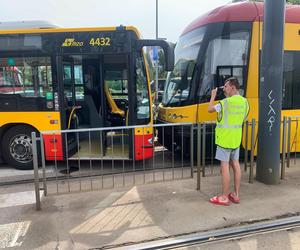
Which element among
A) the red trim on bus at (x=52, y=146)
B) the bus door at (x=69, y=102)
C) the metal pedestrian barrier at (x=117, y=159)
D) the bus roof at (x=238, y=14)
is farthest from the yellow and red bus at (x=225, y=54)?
the red trim on bus at (x=52, y=146)

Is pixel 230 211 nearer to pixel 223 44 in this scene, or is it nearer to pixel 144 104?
pixel 144 104

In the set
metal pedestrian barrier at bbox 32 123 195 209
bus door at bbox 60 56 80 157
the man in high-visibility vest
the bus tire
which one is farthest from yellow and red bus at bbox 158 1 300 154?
the bus tire

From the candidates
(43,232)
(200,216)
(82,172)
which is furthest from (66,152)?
(200,216)

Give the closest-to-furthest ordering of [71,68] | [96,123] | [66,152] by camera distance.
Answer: [66,152], [71,68], [96,123]

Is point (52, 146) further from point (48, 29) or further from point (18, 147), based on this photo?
point (48, 29)

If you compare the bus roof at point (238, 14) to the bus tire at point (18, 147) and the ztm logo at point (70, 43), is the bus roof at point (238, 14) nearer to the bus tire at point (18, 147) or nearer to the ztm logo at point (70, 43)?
the ztm logo at point (70, 43)

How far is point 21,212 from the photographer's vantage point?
15.4 feet

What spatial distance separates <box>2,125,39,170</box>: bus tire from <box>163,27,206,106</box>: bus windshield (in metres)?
3.06

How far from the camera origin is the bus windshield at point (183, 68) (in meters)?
6.87

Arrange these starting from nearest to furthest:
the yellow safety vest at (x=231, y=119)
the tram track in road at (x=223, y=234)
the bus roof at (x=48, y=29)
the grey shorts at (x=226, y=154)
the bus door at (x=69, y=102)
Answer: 1. the tram track in road at (x=223, y=234)
2. the yellow safety vest at (x=231, y=119)
3. the grey shorts at (x=226, y=154)
4. the bus roof at (x=48, y=29)
5. the bus door at (x=69, y=102)

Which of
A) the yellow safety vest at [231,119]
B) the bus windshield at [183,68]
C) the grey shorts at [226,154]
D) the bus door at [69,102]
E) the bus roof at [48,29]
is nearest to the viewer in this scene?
the yellow safety vest at [231,119]

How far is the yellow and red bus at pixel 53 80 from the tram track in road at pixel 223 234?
2741mm

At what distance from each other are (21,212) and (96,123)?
362cm

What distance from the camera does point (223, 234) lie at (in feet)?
13.0
